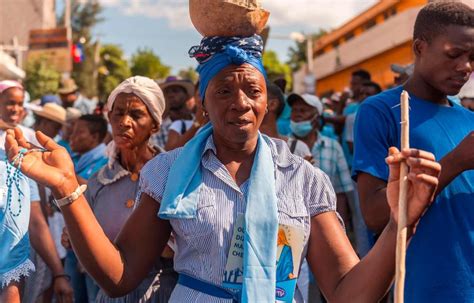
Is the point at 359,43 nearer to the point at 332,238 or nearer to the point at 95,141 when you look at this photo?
the point at 95,141

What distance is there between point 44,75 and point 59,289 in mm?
29538

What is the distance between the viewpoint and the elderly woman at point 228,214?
7.75 ft

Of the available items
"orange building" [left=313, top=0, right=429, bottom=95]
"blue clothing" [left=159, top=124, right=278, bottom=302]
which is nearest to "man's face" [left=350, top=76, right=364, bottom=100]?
"blue clothing" [left=159, top=124, right=278, bottom=302]

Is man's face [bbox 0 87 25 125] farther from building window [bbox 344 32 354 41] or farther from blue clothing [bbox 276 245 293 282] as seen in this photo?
building window [bbox 344 32 354 41]

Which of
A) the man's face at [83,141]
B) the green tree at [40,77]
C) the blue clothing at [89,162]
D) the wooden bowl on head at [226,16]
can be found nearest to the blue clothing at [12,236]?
the wooden bowl on head at [226,16]

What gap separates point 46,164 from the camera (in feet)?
7.60

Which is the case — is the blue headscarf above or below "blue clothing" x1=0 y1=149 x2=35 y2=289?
above

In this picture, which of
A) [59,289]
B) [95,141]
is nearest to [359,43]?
[95,141]

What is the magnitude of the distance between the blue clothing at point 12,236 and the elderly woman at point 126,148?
0.58 metres

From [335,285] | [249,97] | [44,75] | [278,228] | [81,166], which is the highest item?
[249,97]

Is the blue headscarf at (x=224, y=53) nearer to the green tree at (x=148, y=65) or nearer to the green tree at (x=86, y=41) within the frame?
the green tree at (x=86, y=41)

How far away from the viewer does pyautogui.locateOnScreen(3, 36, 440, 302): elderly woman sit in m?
2.36

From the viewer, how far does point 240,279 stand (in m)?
2.41

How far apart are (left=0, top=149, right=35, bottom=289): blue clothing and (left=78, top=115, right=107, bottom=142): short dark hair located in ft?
12.1
